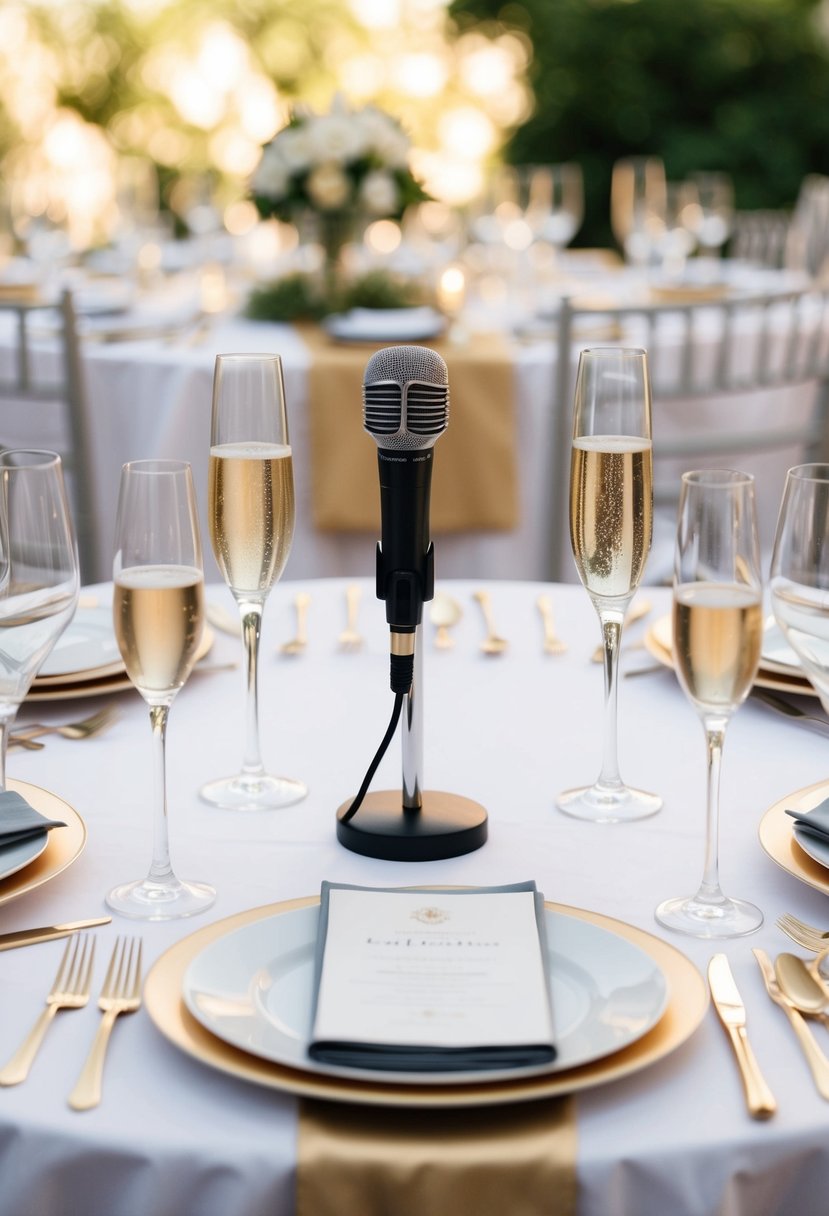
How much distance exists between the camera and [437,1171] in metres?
0.68

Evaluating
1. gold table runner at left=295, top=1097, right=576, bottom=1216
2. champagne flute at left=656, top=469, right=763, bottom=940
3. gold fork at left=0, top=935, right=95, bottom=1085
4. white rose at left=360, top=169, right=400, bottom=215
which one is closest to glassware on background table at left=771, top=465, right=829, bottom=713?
champagne flute at left=656, top=469, right=763, bottom=940

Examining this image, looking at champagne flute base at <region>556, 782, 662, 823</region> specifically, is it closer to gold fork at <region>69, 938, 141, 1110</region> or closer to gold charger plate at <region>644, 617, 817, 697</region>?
gold charger plate at <region>644, 617, 817, 697</region>

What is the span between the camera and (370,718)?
1.30 metres

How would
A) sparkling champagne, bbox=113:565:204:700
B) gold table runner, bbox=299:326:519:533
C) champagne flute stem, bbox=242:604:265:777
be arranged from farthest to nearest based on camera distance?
1. gold table runner, bbox=299:326:519:533
2. champagne flute stem, bbox=242:604:265:777
3. sparkling champagne, bbox=113:565:204:700

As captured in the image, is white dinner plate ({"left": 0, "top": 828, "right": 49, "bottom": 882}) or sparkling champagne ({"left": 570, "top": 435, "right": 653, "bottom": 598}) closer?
white dinner plate ({"left": 0, "top": 828, "right": 49, "bottom": 882})

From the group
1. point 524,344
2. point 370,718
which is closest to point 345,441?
point 524,344

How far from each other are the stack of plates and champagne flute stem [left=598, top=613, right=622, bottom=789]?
0.38 metres

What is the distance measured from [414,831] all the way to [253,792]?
0.53ft

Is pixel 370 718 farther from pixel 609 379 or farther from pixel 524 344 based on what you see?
pixel 524 344

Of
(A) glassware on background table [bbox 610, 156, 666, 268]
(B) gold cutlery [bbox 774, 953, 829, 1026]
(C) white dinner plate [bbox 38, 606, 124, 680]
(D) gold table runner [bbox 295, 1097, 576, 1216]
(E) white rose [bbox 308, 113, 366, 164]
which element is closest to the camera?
(D) gold table runner [bbox 295, 1097, 576, 1216]

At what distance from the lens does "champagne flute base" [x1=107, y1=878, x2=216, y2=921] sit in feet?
3.07

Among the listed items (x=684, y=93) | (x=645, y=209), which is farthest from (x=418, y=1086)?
(x=684, y=93)

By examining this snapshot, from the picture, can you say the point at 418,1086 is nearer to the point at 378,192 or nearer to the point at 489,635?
the point at 489,635

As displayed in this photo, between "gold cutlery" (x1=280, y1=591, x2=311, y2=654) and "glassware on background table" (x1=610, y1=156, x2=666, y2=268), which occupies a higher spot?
"glassware on background table" (x1=610, y1=156, x2=666, y2=268)
